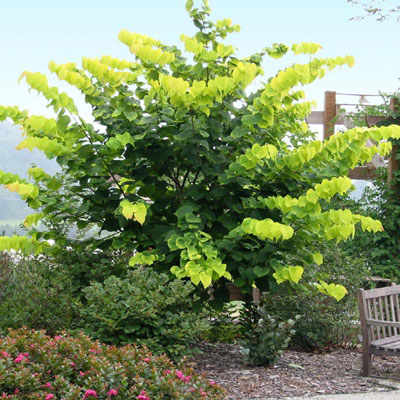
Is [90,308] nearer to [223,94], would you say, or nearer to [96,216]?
[96,216]

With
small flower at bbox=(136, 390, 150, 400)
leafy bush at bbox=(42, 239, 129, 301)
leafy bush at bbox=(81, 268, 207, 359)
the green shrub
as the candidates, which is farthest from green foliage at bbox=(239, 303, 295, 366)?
small flower at bbox=(136, 390, 150, 400)

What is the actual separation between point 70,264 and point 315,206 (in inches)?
115

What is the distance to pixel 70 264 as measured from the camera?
22.7 ft

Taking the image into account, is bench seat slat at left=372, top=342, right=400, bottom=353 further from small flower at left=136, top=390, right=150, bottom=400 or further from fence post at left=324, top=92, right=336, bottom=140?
fence post at left=324, top=92, right=336, bottom=140

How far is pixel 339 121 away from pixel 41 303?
8.54 m

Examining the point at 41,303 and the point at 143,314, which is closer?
the point at 143,314

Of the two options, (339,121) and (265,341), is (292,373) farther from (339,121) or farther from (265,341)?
(339,121)

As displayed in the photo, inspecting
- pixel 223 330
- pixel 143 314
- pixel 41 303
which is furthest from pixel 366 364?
pixel 41 303

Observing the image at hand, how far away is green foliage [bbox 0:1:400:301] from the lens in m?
5.71

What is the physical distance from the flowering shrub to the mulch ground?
1.22m

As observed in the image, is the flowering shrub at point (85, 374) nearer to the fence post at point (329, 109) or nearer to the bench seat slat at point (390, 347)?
the bench seat slat at point (390, 347)

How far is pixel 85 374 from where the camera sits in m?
3.73

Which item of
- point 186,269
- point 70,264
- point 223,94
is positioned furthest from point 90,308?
point 223,94

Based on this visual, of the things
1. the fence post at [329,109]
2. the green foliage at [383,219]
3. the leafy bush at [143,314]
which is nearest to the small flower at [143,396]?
the leafy bush at [143,314]
